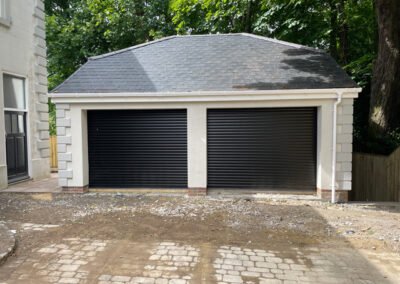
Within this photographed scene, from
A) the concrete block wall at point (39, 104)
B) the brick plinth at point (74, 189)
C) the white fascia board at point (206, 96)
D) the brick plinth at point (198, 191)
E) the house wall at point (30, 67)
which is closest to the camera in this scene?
the white fascia board at point (206, 96)

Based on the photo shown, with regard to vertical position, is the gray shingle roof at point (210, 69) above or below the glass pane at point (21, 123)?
above

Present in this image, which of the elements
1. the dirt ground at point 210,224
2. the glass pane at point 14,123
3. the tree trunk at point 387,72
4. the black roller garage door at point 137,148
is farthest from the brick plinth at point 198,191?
the glass pane at point 14,123

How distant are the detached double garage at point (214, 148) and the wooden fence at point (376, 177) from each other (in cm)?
189

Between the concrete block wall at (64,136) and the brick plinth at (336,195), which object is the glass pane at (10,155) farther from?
the brick plinth at (336,195)

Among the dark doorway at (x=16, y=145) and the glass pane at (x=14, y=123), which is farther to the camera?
the glass pane at (x=14, y=123)

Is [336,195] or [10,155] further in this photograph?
[10,155]

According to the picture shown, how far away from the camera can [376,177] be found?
8227 mm

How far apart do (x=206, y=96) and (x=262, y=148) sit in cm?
A: 194

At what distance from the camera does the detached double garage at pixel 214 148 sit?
771cm

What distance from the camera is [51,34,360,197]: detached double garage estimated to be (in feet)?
23.8

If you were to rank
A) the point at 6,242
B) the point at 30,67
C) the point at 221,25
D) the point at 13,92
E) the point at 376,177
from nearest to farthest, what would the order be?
the point at 6,242 < the point at 376,177 < the point at 13,92 < the point at 30,67 < the point at 221,25

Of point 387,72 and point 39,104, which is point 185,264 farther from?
point 39,104

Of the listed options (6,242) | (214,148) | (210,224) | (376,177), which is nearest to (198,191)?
(214,148)

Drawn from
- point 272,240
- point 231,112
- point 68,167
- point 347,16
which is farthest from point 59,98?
point 347,16
